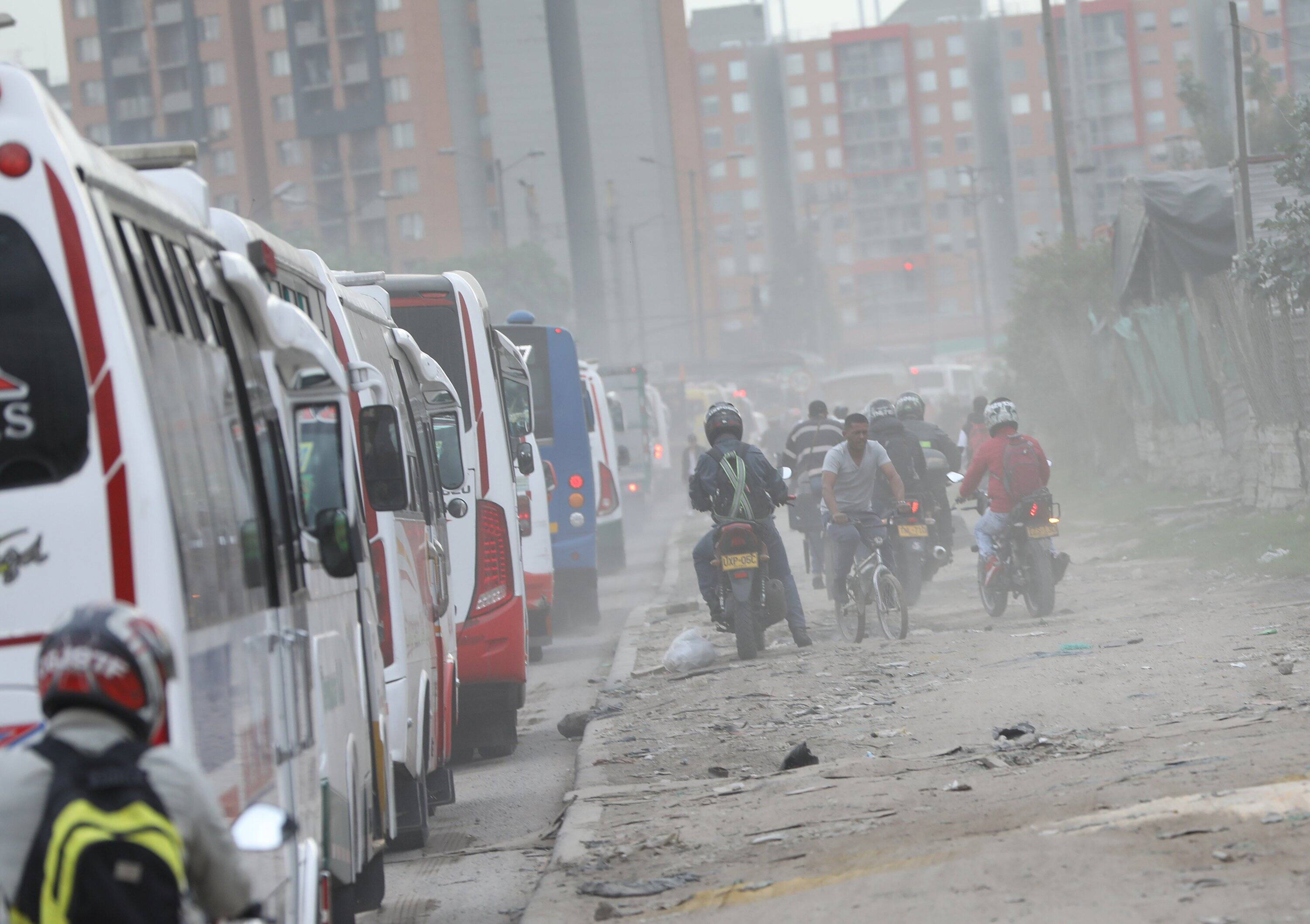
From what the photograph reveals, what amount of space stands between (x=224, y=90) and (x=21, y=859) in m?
103

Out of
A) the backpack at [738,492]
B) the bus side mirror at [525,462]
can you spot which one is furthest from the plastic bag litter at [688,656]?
the bus side mirror at [525,462]

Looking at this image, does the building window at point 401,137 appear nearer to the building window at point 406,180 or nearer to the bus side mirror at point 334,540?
the building window at point 406,180

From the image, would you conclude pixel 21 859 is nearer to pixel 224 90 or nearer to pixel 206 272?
pixel 206 272

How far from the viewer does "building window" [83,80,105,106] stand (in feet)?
338

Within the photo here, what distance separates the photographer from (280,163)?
100 metres

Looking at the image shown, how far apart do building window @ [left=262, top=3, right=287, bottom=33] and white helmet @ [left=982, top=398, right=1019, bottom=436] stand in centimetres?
9023

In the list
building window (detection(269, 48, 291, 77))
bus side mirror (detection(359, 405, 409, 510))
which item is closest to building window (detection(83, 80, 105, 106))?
building window (detection(269, 48, 291, 77))

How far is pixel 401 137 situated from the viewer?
3853 inches

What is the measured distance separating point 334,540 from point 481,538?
5460mm

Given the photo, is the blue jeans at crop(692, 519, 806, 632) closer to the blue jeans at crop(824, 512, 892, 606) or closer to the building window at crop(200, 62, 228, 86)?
the blue jeans at crop(824, 512, 892, 606)

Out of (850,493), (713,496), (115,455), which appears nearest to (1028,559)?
(850,493)

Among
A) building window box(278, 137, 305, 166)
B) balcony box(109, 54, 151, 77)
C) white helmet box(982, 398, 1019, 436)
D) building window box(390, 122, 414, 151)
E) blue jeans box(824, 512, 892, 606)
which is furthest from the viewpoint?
balcony box(109, 54, 151, 77)

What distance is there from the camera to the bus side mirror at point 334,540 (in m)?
4.86

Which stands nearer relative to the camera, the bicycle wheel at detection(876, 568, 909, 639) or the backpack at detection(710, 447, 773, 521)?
the backpack at detection(710, 447, 773, 521)
